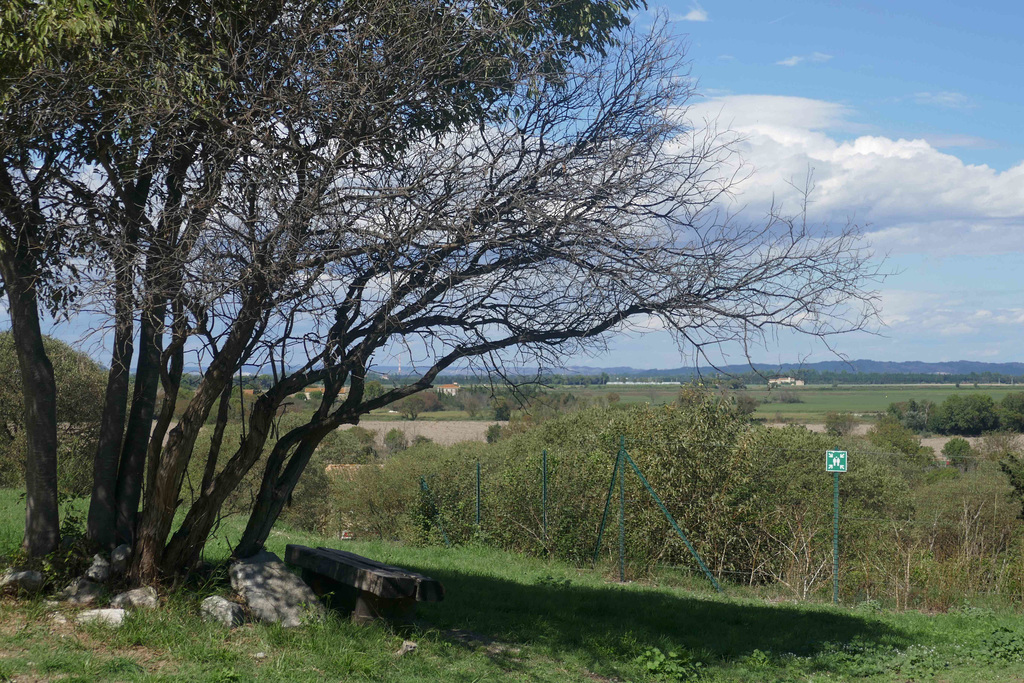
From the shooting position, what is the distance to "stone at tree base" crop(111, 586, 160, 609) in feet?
20.5

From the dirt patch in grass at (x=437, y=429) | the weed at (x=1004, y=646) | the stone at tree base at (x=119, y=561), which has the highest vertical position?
the stone at tree base at (x=119, y=561)

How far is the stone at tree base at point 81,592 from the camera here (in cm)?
647

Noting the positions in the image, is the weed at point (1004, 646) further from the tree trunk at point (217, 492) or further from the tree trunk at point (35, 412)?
the tree trunk at point (35, 412)

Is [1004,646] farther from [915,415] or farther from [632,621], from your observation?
[915,415]

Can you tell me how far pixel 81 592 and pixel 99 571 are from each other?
238 mm

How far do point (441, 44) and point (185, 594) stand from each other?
4.74 metres

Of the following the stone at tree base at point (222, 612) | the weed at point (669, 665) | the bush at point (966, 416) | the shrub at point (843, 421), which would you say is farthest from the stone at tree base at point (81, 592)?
the bush at point (966, 416)

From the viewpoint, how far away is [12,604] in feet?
20.6

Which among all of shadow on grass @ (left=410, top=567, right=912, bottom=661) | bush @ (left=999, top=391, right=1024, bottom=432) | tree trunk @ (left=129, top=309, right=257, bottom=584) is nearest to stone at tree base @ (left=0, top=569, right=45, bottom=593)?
tree trunk @ (left=129, top=309, right=257, bottom=584)

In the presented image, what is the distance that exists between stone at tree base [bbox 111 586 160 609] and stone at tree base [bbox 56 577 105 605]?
0.90ft

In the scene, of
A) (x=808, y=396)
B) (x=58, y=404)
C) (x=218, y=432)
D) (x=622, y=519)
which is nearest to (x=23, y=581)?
(x=218, y=432)

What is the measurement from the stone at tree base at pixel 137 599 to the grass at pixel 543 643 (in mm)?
133

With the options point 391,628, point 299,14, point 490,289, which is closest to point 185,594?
point 391,628

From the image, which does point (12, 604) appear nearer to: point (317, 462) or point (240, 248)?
point (240, 248)
